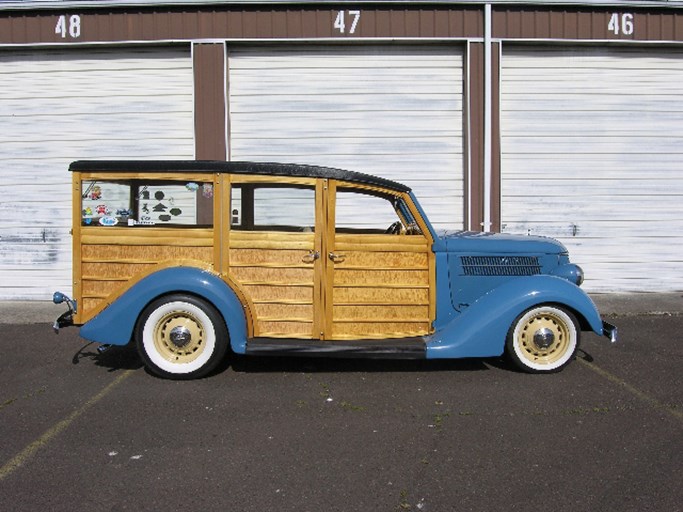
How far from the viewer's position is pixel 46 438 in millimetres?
3910

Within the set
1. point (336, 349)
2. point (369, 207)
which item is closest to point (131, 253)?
point (336, 349)

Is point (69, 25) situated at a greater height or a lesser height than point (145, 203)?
greater

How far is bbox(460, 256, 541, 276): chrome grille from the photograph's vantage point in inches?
210

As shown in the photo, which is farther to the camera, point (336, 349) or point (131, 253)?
point (131, 253)

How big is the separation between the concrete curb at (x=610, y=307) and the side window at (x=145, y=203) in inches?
141

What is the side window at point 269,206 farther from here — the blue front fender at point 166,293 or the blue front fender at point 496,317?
the blue front fender at point 496,317

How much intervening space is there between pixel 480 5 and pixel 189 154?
512 cm

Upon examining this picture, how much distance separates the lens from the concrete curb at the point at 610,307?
8.24m

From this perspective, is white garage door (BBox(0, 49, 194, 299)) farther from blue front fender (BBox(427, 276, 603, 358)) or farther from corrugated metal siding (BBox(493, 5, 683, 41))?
blue front fender (BBox(427, 276, 603, 358))

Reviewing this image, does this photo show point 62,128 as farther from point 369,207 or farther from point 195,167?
point 369,207

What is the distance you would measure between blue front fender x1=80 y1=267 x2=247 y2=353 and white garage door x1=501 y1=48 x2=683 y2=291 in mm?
6014

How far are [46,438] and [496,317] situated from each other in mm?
3509

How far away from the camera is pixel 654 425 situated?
4.07 metres

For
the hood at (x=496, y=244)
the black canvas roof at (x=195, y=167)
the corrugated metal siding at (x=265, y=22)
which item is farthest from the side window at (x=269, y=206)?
the corrugated metal siding at (x=265, y=22)
